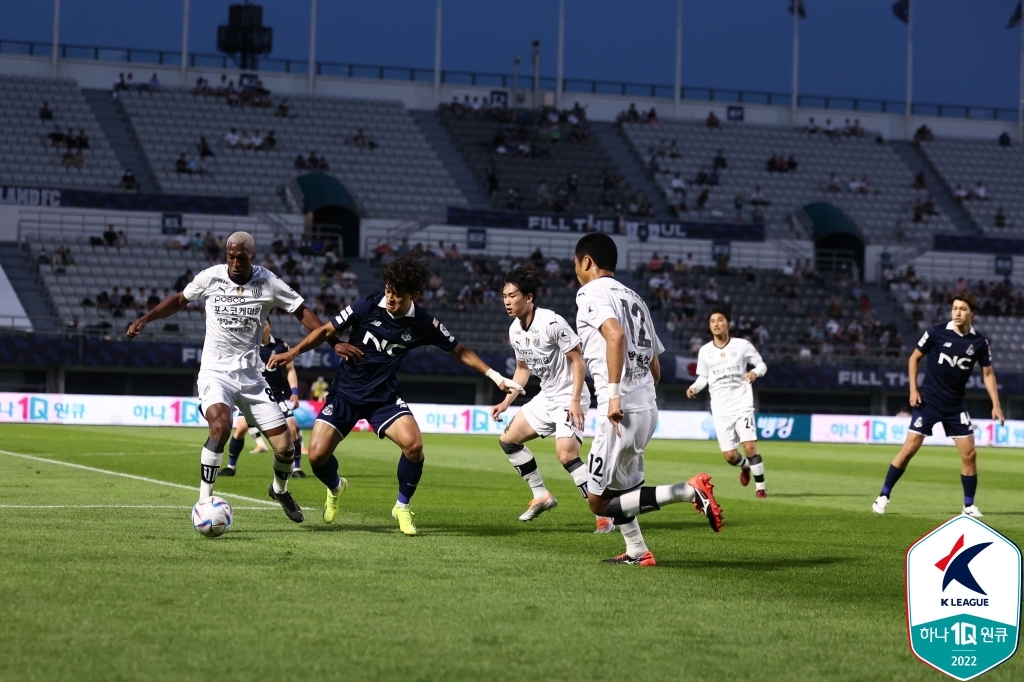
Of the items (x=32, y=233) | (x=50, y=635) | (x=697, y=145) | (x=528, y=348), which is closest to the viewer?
(x=50, y=635)

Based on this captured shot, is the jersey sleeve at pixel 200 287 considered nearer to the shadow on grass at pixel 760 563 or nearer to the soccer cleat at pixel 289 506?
the soccer cleat at pixel 289 506

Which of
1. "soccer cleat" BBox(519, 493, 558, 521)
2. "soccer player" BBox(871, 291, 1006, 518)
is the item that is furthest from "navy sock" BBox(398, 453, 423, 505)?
"soccer player" BBox(871, 291, 1006, 518)

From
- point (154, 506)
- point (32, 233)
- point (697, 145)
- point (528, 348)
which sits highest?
point (697, 145)

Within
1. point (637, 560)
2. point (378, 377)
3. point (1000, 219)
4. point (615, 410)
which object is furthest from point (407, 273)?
point (1000, 219)

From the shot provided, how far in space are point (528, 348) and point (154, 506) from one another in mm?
4160

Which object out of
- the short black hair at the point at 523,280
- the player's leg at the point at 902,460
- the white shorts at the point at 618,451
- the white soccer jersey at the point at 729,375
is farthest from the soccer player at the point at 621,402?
the white soccer jersey at the point at 729,375

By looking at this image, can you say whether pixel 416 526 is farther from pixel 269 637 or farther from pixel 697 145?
pixel 697 145

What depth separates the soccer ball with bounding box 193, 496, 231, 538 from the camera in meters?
10.8

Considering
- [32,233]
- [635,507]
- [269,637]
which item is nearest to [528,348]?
[635,507]

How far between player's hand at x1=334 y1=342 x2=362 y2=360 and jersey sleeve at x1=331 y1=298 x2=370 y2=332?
18cm

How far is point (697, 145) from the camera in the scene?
6344 centimetres

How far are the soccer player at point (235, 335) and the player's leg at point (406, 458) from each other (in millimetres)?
786

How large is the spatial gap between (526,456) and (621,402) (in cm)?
437

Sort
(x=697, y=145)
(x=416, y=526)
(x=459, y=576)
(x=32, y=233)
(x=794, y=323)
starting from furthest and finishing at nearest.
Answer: (x=697, y=145) → (x=794, y=323) → (x=32, y=233) → (x=416, y=526) → (x=459, y=576)
